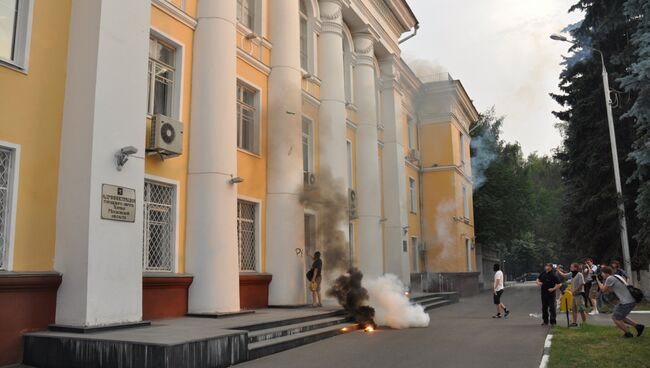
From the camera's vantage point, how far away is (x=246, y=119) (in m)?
15.5

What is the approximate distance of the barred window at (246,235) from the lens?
14.6 m

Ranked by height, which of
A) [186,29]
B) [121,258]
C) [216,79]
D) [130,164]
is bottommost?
[121,258]

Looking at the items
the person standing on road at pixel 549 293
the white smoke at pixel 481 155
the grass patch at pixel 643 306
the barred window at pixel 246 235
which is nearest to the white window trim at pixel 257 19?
the barred window at pixel 246 235

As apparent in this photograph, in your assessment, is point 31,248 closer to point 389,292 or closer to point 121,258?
point 121,258

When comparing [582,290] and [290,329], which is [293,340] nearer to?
[290,329]

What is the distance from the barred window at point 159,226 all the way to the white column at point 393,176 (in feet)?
46.0

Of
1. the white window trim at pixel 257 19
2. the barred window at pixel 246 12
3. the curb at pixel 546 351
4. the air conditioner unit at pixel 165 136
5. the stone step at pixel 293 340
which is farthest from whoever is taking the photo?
the white window trim at pixel 257 19

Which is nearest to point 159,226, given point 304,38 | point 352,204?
point 352,204

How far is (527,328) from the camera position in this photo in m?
13.2

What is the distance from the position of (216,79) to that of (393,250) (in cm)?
1434

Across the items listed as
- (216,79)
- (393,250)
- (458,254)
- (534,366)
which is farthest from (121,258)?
(458,254)

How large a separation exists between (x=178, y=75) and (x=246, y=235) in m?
4.77

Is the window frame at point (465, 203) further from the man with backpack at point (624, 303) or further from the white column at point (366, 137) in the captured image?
the man with backpack at point (624, 303)

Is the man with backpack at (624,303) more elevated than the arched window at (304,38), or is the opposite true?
the arched window at (304,38)
